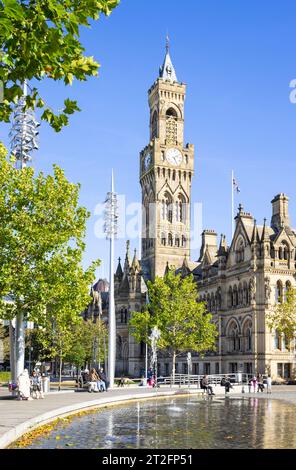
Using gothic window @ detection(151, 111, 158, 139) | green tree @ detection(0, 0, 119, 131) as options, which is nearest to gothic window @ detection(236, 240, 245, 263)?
gothic window @ detection(151, 111, 158, 139)

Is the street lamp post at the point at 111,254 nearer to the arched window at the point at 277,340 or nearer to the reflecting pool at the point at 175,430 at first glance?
the reflecting pool at the point at 175,430

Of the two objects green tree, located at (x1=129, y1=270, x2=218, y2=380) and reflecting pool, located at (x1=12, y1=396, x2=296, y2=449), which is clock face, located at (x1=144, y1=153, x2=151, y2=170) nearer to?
green tree, located at (x1=129, y1=270, x2=218, y2=380)

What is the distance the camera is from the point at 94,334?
89.5m

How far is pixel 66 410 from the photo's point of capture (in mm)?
25312

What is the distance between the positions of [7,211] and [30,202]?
1.48 meters

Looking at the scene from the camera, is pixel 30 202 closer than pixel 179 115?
Yes

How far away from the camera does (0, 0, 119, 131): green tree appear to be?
1032 cm

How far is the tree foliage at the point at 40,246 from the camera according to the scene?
3306 cm

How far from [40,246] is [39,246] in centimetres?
12

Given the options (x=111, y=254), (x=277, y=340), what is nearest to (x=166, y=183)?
(x=277, y=340)

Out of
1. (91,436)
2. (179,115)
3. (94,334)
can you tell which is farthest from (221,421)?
(179,115)

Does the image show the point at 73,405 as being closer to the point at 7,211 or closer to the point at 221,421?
the point at 221,421

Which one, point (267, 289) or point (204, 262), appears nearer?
point (267, 289)

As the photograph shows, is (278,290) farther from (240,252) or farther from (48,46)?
(48,46)
